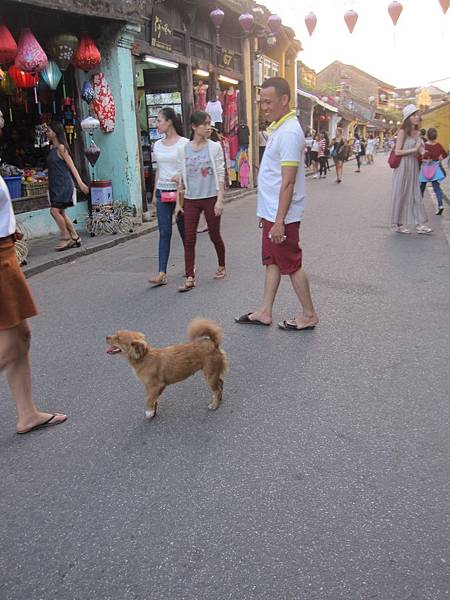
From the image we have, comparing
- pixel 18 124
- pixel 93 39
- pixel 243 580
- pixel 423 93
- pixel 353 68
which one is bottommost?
pixel 243 580

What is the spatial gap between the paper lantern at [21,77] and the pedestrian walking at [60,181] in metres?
0.90

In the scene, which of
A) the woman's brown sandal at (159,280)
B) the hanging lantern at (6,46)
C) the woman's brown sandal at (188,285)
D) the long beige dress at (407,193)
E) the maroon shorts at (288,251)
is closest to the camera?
the maroon shorts at (288,251)

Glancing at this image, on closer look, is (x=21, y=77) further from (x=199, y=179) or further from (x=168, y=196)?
(x=199, y=179)

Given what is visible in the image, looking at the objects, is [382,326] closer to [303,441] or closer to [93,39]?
[303,441]

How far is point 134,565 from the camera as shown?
6.91ft

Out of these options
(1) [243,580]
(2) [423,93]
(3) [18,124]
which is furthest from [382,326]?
(2) [423,93]

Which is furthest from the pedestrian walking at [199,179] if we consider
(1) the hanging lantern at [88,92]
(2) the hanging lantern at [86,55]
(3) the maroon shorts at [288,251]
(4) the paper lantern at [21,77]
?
(1) the hanging lantern at [88,92]

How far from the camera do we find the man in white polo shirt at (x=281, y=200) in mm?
3971

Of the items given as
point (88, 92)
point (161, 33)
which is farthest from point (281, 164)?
point (161, 33)

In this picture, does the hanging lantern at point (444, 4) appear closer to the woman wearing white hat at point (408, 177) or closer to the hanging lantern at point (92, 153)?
the woman wearing white hat at point (408, 177)

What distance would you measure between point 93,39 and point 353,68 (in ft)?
233

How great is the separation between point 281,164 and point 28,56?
528 cm

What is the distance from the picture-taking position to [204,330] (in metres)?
3.21

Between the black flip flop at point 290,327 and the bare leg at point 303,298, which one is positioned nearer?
the bare leg at point 303,298
